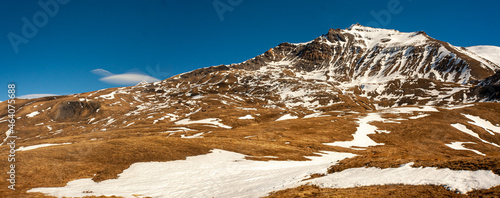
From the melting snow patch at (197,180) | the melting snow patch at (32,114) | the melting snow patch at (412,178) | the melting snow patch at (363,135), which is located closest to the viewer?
the melting snow patch at (412,178)

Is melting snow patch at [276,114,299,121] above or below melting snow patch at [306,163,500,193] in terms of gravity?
above

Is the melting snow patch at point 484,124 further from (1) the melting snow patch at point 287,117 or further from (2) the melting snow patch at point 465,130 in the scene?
(1) the melting snow patch at point 287,117

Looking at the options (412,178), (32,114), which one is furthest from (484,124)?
(32,114)

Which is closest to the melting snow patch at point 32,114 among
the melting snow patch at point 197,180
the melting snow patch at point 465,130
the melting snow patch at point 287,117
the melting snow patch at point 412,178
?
the melting snow patch at point 287,117

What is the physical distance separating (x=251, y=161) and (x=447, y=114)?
4300 inches

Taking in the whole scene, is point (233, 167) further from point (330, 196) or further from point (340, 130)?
point (340, 130)

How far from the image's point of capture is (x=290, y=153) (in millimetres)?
45000

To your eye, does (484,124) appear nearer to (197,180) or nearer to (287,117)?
(287,117)

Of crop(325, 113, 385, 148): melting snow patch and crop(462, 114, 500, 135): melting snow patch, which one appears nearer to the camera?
crop(325, 113, 385, 148): melting snow patch

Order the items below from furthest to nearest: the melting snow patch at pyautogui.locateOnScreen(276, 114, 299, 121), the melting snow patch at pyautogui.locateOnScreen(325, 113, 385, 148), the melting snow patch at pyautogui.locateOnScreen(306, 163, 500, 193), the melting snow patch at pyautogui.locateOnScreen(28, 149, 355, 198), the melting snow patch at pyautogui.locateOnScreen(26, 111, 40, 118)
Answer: the melting snow patch at pyautogui.locateOnScreen(26, 111, 40, 118)
the melting snow patch at pyautogui.locateOnScreen(276, 114, 299, 121)
the melting snow patch at pyautogui.locateOnScreen(325, 113, 385, 148)
the melting snow patch at pyautogui.locateOnScreen(28, 149, 355, 198)
the melting snow patch at pyautogui.locateOnScreen(306, 163, 500, 193)

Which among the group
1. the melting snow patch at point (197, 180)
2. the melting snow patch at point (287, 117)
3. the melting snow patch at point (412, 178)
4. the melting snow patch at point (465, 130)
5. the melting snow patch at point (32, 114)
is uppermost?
the melting snow patch at point (32, 114)

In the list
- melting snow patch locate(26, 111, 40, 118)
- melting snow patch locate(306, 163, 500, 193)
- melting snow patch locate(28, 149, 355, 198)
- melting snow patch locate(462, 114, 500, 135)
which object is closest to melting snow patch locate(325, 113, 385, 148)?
melting snow patch locate(462, 114, 500, 135)

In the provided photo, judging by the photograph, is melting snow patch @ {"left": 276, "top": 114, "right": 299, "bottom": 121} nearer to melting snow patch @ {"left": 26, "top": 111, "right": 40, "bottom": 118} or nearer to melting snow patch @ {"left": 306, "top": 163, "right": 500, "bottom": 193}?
melting snow patch @ {"left": 306, "top": 163, "right": 500, "bottom": 193}

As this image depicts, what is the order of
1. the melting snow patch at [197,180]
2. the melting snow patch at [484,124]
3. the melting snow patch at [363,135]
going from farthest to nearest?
1. the melting snow patch at [484,124]
2. the melting snow patch at [363,135]
3. the melting snow patch at [197,180]
